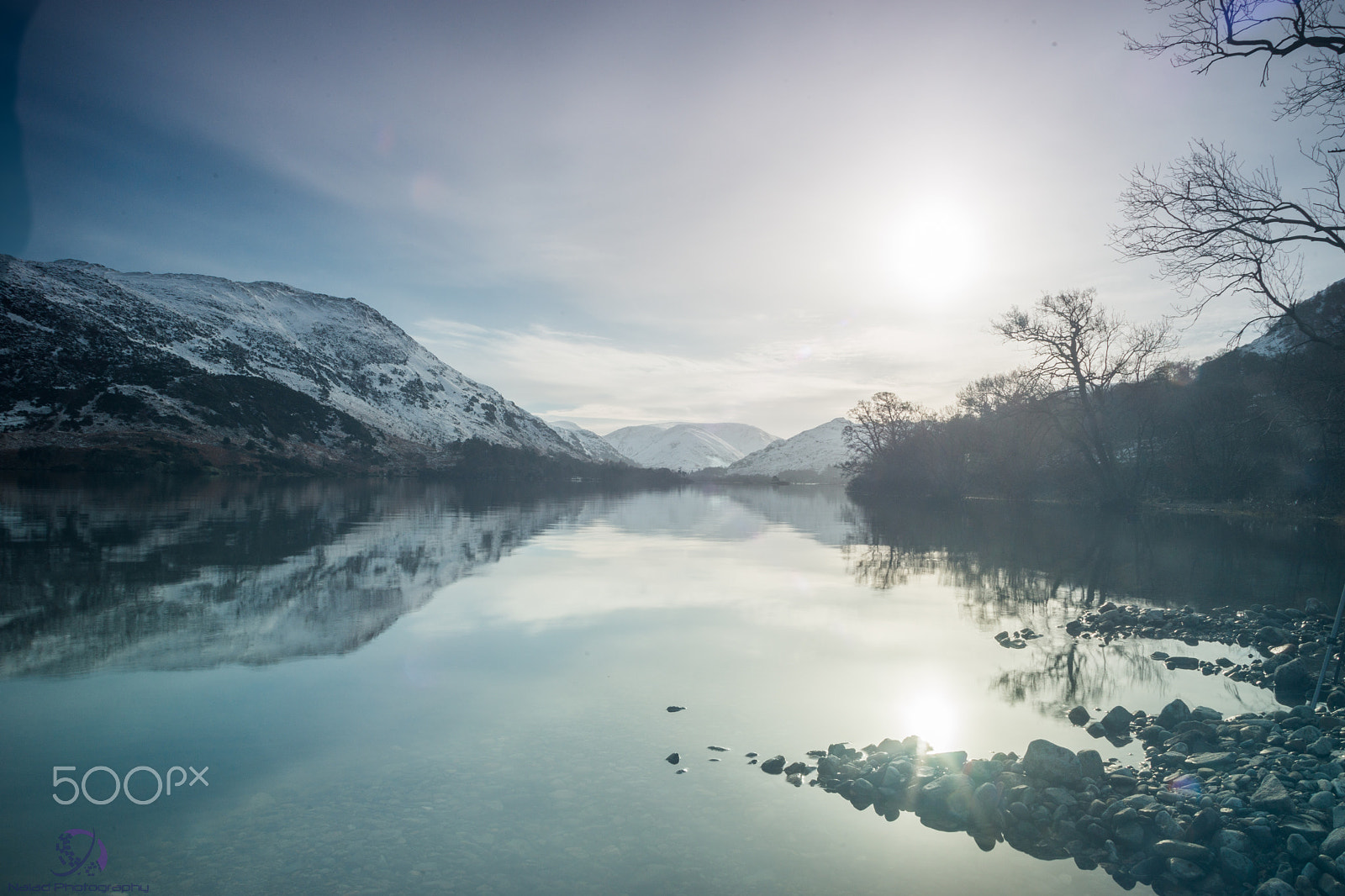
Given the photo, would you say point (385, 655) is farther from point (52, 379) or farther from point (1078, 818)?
point (52, 379)

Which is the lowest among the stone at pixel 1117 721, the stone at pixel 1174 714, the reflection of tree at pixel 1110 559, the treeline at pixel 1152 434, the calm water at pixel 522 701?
the calm water at pixel 522 701

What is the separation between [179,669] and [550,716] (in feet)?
20.5

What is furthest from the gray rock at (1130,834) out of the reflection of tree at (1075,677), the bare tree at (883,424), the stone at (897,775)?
the bare tree at (883,424)

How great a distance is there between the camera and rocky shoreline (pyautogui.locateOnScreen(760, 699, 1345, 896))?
5570mm

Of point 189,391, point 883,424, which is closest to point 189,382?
point 189,391

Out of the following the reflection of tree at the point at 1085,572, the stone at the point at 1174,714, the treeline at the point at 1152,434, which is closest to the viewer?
the stone at the point at 1174,714

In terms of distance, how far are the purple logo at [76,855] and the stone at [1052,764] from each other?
8912mm

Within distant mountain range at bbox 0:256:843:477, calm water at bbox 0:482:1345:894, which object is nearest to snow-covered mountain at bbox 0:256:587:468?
distant mountain range at bbox 0:256:843:477

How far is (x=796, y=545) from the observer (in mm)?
30469

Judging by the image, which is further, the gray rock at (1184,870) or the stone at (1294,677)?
the stone at (1294,677)

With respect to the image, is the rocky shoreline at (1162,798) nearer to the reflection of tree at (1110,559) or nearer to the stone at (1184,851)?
the stone at (1184,851)

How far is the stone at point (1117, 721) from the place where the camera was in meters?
8.56

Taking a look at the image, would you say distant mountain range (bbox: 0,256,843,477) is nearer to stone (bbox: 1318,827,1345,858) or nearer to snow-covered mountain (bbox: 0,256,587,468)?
snow-covered mountain (bbox: 0,256,587,468)

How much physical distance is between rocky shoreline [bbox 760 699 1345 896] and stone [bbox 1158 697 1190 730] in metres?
0.08
